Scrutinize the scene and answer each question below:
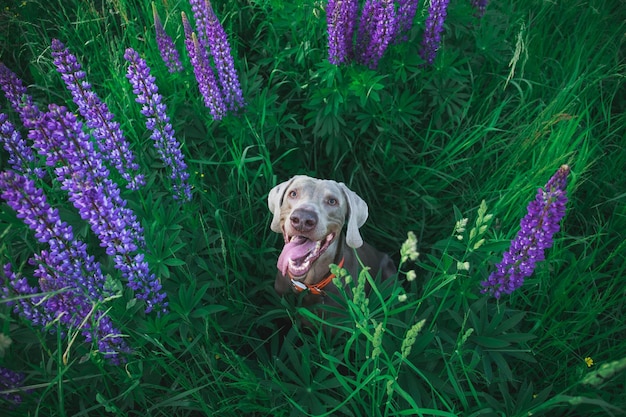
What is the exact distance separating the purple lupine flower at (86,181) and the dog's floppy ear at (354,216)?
1071 millimetres

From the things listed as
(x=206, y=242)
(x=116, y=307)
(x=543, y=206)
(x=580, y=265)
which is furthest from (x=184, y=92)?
(x=580, y=265)

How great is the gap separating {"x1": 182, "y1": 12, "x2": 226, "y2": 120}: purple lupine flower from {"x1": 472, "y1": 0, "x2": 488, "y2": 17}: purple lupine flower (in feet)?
6.69

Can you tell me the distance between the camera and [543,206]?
1.88m

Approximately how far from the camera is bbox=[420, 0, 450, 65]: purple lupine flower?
9.18 ft

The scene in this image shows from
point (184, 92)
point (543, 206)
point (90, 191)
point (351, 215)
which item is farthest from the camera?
Result: point (184, 92)

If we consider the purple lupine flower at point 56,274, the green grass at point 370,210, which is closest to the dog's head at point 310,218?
the green grass at point 370,210

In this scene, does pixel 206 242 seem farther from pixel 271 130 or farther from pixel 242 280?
pixel 271 130

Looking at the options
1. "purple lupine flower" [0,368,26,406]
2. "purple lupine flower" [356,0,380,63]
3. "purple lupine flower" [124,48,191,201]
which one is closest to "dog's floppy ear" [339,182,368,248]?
"purple lupine flower" [124,48,191,201]

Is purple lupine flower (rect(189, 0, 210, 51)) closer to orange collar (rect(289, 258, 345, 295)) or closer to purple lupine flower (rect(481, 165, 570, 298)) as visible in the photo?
orange collar (rect(289, 258, 345, 295))

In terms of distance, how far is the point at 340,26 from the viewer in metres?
2.77

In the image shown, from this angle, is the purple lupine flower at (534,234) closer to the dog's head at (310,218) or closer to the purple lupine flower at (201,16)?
the dog's head at (310,218)

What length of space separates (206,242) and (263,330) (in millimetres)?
746

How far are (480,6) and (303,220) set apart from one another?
2.26 m

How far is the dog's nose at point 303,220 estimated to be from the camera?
224 centimetres
